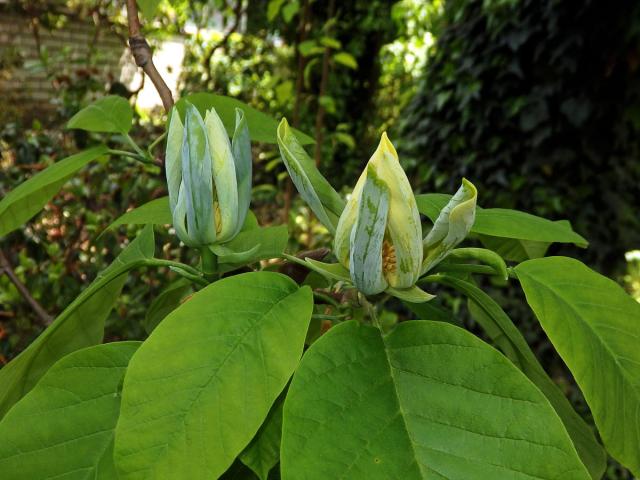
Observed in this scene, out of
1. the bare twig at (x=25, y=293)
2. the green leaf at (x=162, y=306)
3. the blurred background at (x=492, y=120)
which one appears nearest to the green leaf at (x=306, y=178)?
the green leaf at (x=162, y=306)

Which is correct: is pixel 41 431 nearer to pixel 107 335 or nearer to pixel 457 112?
pixel 107 335

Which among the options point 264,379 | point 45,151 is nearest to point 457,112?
point 45,151

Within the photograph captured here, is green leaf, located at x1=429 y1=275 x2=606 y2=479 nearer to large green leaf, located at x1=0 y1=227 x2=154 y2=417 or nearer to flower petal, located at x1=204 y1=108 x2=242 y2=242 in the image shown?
flower petal, located at x1=204 y1=108 x2=242 y2=242

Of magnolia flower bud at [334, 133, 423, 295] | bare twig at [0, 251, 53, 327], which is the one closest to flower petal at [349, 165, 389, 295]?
magnolia flower bud at [334, 133, 423, 295]

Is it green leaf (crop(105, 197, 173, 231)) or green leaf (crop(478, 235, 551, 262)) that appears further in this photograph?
green leaf (crop(478, 235, 551, 262))

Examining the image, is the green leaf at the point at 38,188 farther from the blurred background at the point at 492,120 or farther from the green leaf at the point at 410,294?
the blurred background at the point at 492,120

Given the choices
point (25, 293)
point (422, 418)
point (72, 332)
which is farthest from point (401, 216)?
point (25, 293)
